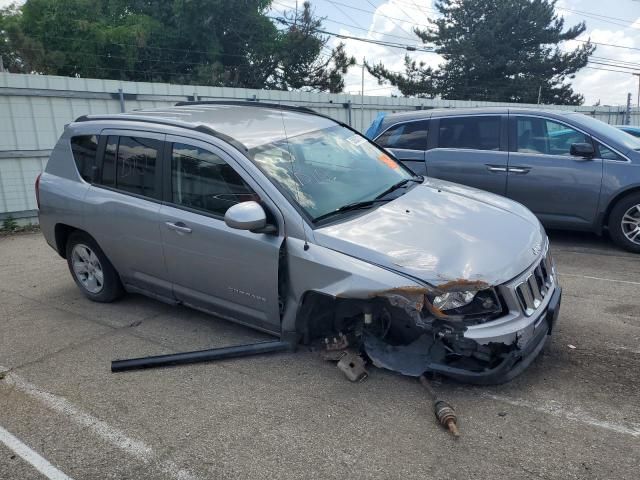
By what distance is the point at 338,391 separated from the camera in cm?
331

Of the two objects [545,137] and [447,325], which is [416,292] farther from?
[545,137]

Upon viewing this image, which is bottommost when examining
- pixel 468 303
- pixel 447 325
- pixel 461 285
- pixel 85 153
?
pixel 447 325

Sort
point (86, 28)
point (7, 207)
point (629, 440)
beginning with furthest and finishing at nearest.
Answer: point (86, 28) → point (7, 207) → point (629, 440)

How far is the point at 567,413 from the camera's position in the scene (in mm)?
2965

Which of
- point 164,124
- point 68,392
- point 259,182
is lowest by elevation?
point 68,392

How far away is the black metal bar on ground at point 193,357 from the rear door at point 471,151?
4.39m

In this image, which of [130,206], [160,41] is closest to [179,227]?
[130,206]

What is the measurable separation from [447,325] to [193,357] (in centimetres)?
186

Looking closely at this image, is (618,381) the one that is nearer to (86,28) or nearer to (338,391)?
(338,391)

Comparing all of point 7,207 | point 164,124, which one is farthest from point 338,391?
point 7,207

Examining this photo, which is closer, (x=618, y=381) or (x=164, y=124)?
(x=618, y=381)

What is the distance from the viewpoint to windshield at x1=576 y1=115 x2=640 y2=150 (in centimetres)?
637

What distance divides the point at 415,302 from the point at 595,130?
15.7ft

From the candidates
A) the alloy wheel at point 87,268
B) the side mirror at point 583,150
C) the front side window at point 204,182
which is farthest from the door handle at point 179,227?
the side mirror at point 583,150
